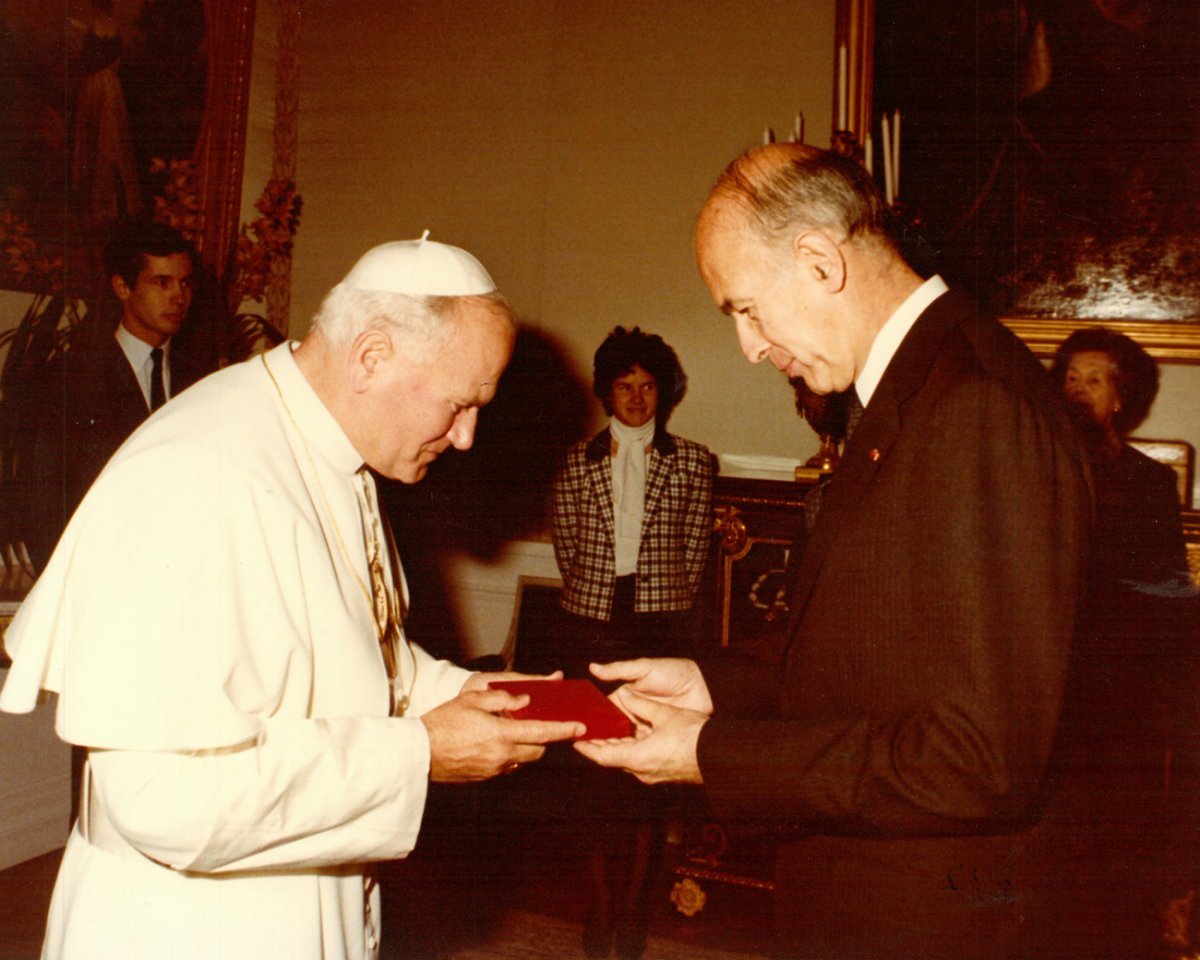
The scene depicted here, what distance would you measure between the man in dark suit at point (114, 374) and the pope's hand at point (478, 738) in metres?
2.89

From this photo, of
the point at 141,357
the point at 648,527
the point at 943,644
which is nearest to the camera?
the point at 943,644

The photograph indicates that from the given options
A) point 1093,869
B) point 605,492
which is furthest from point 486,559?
point 1093,869

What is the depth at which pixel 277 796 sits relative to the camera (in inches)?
55.3

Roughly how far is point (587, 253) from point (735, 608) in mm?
2299

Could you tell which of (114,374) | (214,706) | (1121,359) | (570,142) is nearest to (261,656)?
(214,706)

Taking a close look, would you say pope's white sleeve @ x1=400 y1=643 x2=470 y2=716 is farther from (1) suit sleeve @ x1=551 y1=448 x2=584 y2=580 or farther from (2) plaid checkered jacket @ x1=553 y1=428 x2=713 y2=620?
(1) suit sleeve @ x1=551 y1=448 x2=584 y2=580

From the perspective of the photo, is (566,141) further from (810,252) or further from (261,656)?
(261,656)

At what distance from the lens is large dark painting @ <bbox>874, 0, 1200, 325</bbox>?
406cm

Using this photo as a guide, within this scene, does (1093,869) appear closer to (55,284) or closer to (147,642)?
(147,642)

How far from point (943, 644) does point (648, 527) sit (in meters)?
3.35

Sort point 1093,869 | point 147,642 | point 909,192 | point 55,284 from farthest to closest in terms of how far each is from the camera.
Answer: point 909,192
point 55,284
point 1093,869
point 147,642

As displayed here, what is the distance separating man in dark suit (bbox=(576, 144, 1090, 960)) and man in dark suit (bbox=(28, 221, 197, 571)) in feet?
10.2

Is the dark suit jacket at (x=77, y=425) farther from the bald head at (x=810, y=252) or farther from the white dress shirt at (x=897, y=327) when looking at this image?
the white dress shirt at (x=897, y=327)

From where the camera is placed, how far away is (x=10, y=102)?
3.61m
